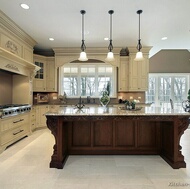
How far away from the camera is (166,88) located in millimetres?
8211

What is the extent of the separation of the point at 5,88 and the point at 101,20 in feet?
10.7

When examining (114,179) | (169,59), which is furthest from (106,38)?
(169,59)

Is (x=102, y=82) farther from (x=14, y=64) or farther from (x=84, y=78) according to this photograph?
(x=14, y=64)

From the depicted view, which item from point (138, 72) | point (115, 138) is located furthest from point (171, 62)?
point (115, 138)

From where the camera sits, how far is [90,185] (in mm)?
2129

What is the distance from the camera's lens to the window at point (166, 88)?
816cm

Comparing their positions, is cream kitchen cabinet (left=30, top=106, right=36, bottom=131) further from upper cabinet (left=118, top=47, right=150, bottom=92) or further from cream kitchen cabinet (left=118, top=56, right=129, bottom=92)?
upper cabinet (left=118, top=47, right=150, bottom=92)

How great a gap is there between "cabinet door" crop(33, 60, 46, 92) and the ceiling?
0.87 meters

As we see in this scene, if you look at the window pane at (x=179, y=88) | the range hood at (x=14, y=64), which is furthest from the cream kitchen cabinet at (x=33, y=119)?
the window pane at (x=179, y=88)

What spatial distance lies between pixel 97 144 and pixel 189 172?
1.68 m

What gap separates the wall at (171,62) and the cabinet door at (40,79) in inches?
214

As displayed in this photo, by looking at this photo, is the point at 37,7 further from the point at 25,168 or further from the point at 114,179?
the point at 114,179

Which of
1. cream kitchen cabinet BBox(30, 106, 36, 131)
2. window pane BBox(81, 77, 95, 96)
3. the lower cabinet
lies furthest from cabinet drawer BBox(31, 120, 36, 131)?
window pane BBox(81, 77, 95, 96)

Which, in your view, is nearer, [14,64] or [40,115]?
[14,64]
